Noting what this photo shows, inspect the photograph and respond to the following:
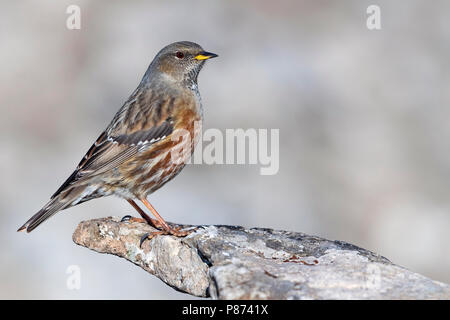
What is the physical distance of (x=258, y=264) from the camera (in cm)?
559

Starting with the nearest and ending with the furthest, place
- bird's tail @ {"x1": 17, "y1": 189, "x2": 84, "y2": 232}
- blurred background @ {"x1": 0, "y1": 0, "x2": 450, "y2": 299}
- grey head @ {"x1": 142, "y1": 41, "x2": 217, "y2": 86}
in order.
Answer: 1. bird's tail @ {"x1": 17, "y1": 189, "x2": 84, "y2": 232}
2. grey head @ {"x1": 142, "y1": 41, "x2": 217, "y2": 86}
3. blurred background @ {"x1": 0, "y1": 0, "x2": 450, "y2": 299}

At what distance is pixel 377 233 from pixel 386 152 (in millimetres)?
2211

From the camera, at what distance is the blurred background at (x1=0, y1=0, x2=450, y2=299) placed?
1299 cm

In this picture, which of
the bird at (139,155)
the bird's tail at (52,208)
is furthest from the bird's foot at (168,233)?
the bird's tail at (52,208)

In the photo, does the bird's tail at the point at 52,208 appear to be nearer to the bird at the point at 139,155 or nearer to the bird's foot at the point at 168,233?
the bird at the point at 139,155

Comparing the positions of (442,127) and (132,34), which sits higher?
(132,34)

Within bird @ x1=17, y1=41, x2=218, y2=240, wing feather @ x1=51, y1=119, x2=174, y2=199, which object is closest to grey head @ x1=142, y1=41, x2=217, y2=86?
bird @ x1=17, y1=41, x2=218, y2=240

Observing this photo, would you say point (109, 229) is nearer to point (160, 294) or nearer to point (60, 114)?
point (160, 294)

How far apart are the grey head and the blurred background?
3765 millimetres

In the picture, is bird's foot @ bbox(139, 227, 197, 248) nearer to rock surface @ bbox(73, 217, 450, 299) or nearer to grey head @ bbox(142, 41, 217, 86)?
rock surface @ bbox(73, 217, 450, 299)

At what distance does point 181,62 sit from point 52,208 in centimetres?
260

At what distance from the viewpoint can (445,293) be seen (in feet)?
16.8
